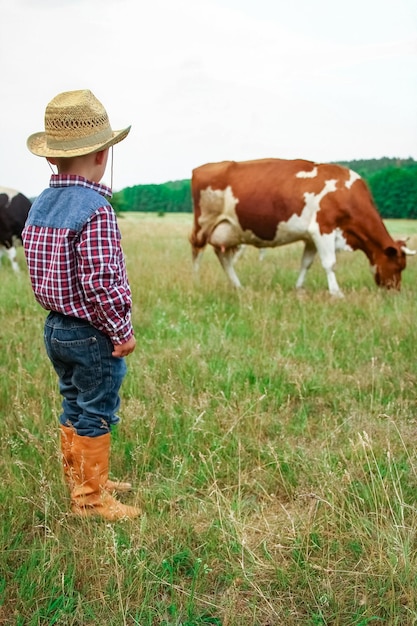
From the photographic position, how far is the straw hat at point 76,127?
259cm

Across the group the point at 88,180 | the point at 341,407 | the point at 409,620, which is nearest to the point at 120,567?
the point at 409,620

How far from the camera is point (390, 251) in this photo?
26.0 ft

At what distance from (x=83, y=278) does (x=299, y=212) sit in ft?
18.8

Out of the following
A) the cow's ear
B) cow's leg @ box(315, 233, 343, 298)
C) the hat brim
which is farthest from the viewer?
the cow's ear

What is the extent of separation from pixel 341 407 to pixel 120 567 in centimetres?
203

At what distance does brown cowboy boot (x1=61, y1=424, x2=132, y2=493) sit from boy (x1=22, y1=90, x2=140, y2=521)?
0.06 meters

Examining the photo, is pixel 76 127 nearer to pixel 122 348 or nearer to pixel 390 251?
pixel 122 348

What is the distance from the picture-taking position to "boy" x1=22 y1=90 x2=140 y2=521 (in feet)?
8.21

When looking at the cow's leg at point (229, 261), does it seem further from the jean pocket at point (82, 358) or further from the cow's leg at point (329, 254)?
the jean pocket at point (82, 358)

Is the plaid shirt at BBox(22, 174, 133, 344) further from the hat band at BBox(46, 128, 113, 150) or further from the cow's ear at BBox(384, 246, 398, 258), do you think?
the cow's ear at BBox(384, 246, 398, 258)

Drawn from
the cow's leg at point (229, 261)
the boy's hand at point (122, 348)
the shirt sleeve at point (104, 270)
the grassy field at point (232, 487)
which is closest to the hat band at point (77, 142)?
the shirt sleeve at point (104, 270)

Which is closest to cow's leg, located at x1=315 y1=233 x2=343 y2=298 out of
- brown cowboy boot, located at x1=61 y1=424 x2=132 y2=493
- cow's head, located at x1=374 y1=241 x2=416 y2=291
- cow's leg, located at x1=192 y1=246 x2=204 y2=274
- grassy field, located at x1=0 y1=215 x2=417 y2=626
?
cow's head, located at x1=374 y1=241 x2=416 y2=291

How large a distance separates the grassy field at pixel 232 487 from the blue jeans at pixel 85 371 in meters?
0.33

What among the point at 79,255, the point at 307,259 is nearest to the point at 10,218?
the point at 307,259
